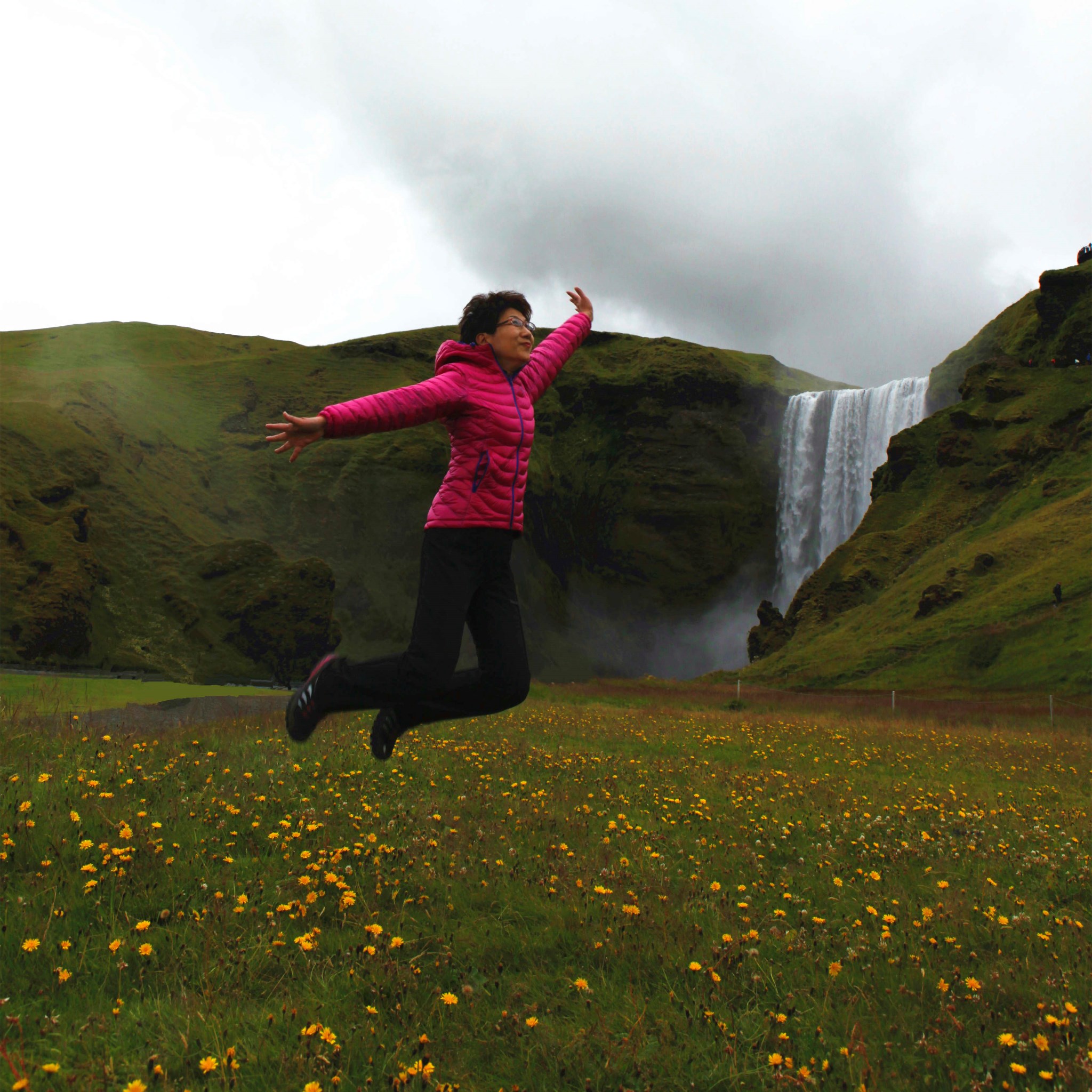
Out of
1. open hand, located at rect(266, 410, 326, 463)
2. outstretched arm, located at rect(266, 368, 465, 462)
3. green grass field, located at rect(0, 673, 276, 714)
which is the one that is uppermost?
outstretched arm, located at rect(266, 368, 465, 462)

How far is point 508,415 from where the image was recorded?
4.39m

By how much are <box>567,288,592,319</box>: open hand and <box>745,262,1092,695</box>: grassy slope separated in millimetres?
38909

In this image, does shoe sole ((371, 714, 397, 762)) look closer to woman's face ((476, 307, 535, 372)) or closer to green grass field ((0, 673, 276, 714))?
woman's face ((476, 307, 535, 372))

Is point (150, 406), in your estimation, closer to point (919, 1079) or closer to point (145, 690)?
point (145, 690)

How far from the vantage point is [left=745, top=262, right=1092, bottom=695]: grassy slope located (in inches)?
1661

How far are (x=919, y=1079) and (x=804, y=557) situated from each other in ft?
262

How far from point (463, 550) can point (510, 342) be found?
126 cm

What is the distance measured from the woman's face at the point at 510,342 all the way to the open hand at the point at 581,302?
3.63 ft

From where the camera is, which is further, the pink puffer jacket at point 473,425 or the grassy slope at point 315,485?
the grassy slope at point 315,485

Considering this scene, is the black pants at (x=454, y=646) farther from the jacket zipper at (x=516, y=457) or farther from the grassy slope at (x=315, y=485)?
the grassy slope at (x=315, y=485)

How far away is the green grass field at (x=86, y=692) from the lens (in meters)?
9.45

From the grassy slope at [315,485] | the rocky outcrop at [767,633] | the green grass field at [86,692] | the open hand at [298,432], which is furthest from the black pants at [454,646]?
the rocky outcrop at [767,633]

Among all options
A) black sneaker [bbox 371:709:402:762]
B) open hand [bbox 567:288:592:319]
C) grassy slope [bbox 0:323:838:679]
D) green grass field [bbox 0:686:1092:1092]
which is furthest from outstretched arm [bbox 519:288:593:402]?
grassy slope [bbox 0:323:838:679]

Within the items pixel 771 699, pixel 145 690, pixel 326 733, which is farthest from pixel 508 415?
pixel 771 699
